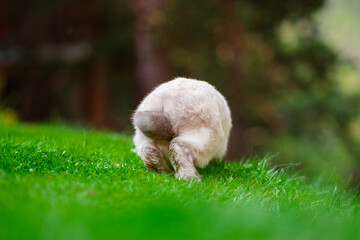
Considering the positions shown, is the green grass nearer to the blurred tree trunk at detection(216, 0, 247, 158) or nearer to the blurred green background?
the blurred green background

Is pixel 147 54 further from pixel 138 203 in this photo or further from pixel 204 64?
pixel 138 203

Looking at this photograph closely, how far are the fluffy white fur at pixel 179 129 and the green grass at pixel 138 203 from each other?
0.51ft

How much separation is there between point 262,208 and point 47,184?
1.54 meters

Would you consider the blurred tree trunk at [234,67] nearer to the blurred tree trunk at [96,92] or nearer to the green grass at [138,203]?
the blurred tree trunk at [96,92]

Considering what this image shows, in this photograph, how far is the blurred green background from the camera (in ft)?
32.9

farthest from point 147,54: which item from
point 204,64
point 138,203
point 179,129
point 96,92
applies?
point 138,203

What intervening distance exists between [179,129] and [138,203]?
1253 millimetres

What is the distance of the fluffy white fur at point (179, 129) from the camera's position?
12.0 ft

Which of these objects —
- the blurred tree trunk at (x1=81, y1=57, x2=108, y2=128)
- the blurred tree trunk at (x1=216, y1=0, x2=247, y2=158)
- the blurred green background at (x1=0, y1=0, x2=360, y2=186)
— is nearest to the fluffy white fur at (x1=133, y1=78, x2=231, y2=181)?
the blurred green background at (x1=0, y1=0, x2=360, y2=186)

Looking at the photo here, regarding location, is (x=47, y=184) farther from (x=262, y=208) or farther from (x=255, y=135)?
(x=255, y=135)

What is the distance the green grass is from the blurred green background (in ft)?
18.4

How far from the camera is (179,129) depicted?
12.6 feet

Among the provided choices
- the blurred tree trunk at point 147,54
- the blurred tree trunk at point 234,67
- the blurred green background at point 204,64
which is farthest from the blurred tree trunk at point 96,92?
the blurred tree trunk at point 234,67

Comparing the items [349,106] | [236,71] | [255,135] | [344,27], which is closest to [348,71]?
[349,106]
